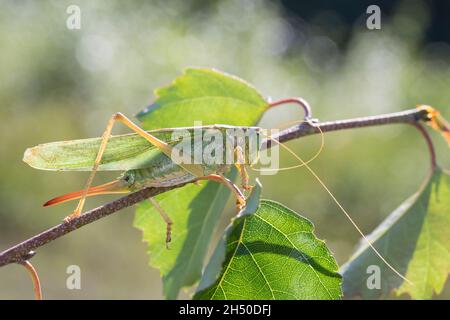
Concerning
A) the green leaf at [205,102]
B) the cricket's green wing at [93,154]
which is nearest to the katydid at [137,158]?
the cricket's green wing at [93,154]

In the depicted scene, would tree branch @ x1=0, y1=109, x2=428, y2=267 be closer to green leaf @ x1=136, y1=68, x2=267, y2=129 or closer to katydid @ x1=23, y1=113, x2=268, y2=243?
katydid @ x1=23, y1=113, x2=268, y2=243

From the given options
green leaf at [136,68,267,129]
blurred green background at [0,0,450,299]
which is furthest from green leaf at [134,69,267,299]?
blurred green background at [0,0,450,299]

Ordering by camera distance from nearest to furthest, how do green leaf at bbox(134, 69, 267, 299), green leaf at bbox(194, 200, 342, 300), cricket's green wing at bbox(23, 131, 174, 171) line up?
green leaf at bbox(194, 200, 342, 300)
cricket's green wing at bbox(23, 131, 174, 171)
green leaf at bbox(134, 69, 267, 299)

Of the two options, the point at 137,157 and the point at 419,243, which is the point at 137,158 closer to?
the point at 137,157

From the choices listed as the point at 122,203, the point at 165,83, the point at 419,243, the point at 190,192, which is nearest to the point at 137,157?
the point at 122,203

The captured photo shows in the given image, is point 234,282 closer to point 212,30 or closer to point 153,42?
point 153,42

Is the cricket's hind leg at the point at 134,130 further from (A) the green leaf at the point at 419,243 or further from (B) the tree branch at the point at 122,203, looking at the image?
(A) the green leaf at the point at 419,243
